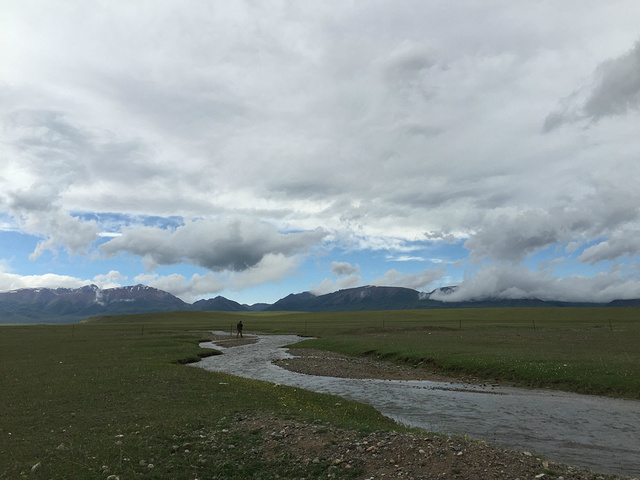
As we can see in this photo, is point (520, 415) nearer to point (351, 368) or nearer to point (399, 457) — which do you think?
point (399, 457)

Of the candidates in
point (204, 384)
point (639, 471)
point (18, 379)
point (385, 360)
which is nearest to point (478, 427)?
point (639, 471)

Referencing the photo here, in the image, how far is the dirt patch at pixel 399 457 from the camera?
1252 cm

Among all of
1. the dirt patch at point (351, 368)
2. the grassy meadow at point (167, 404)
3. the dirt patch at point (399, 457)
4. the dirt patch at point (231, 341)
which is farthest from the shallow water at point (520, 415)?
the dirt patch at point (231, 341)

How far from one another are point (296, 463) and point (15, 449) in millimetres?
11207

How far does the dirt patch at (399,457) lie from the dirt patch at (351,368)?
75.4ft

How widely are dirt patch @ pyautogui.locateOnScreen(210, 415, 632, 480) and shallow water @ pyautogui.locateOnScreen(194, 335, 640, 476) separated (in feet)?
14.9

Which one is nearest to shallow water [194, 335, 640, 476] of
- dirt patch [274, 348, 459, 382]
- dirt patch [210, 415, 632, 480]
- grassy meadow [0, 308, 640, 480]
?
dirt patch [274, 348, 459, 382]

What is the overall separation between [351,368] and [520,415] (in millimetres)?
22398

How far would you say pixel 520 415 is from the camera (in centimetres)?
2377

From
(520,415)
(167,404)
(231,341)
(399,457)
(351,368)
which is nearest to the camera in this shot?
(399,457)

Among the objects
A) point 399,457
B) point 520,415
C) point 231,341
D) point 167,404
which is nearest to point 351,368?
point 520,415

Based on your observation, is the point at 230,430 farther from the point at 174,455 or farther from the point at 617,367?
the point at 617,367

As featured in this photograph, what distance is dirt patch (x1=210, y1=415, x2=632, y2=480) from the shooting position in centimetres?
1252

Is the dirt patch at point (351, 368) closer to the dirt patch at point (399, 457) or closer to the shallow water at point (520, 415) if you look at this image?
the shallow water at point (520, 415)
